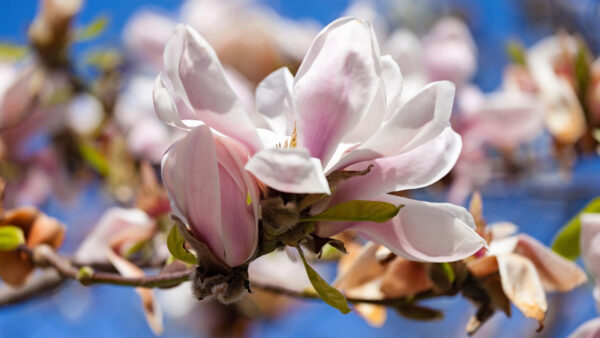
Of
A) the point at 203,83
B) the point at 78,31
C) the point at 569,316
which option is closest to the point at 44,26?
the point at 78,31

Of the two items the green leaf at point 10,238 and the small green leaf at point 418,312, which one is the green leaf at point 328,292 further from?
the green leaf at point 10,238

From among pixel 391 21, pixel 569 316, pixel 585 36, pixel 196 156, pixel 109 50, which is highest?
pixel 196 156

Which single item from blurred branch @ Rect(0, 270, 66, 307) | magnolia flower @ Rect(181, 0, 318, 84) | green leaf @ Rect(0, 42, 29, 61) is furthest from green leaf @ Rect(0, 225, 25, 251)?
magnolia flower @ Rect(181, 0, 318, 84)

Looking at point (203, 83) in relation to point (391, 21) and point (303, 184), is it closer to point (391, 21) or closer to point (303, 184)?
point (303, 184)

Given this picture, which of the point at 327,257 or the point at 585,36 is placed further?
the point at 585,36

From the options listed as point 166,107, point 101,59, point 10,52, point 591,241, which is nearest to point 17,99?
point 10,52

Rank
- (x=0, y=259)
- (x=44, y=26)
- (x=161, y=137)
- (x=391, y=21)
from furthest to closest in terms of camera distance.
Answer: (x=391, y=21) < (x=161, y=137) < (x=44, y=26) < (x=0, y=259)

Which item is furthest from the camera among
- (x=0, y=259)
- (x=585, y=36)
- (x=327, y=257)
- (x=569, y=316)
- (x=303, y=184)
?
(x=585, y=36)

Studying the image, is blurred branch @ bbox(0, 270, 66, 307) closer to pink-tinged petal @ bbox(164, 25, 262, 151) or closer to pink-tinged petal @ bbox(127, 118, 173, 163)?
pink-tinged petal @ bbox(164, 25, 262, 151)
